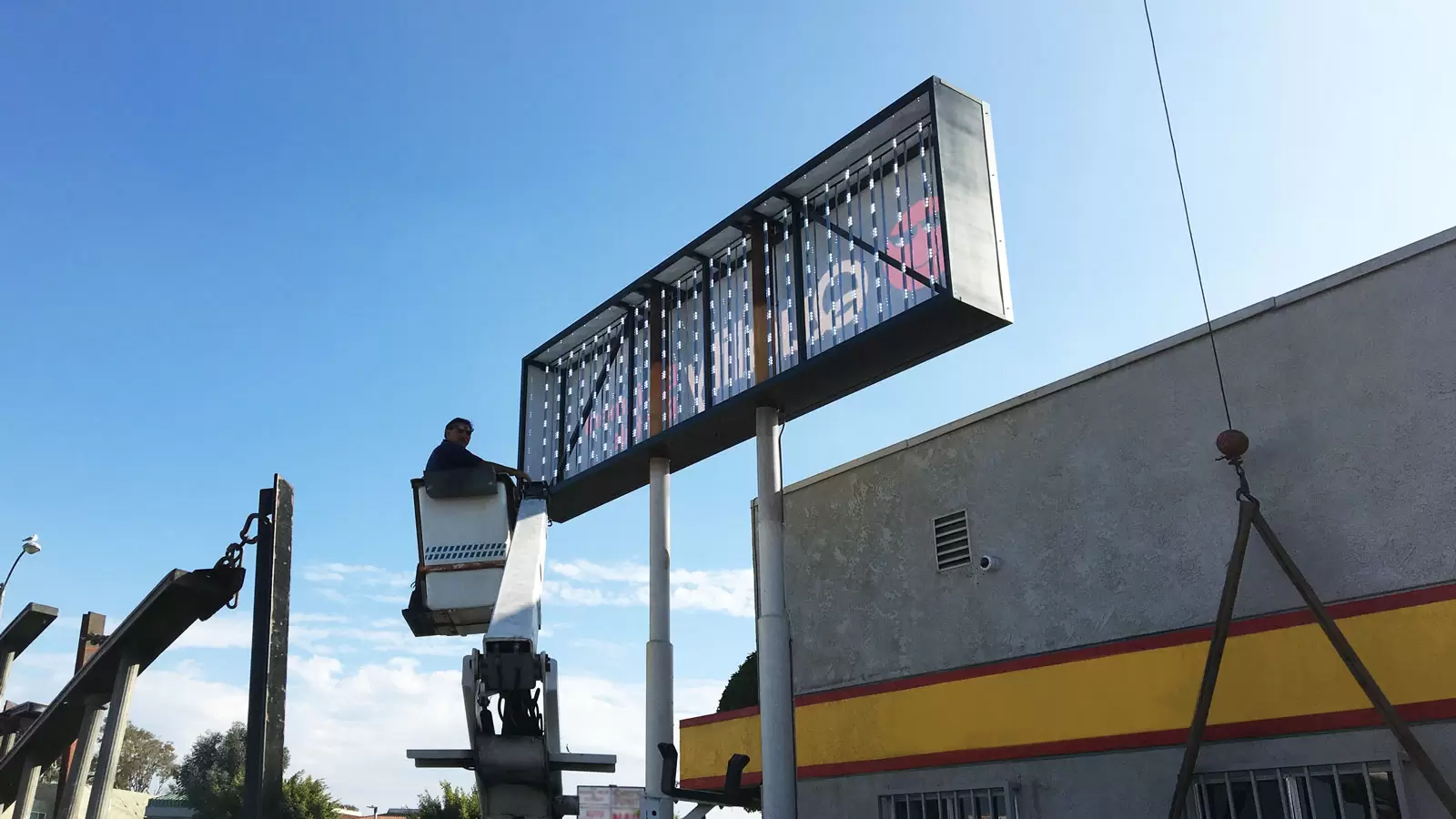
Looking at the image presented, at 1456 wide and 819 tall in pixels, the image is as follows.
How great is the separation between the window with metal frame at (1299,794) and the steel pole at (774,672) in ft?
15.1

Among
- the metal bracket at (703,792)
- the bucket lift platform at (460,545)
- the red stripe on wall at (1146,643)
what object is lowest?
the metal bracket at (703,792)

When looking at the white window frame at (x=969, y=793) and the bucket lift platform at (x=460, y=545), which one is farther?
the white window frame at (x=969, y=793)

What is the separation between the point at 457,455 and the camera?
35.7 feet

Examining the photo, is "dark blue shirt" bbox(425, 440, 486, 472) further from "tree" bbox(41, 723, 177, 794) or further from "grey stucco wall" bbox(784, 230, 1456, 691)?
"tree" bbox(41, 723, 177, 794)

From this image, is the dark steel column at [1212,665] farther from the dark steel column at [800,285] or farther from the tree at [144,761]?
the tree at [144,761]

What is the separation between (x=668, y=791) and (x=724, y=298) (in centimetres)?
676

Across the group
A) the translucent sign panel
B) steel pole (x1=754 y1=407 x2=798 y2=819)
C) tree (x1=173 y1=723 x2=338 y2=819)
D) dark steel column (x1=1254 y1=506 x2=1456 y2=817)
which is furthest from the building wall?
tree (x1=173 y1=723 x2=338 y2=819)

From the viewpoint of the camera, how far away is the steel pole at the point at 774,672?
42.2ft

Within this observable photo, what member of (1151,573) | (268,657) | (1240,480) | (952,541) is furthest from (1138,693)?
(268,657)

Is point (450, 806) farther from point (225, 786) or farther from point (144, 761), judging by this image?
point (144, 761)

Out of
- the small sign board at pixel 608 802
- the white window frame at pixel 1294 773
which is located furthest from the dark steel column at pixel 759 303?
the white window frame at pixel 1294 773

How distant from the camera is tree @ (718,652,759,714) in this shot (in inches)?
1283

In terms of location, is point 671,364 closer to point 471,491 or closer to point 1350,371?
point 471,491

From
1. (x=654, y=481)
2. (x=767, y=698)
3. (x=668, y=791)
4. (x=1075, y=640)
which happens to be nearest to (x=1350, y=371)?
(x=1075, y=640)
